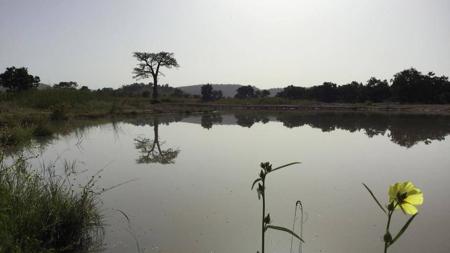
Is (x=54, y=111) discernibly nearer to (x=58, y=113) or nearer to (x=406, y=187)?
(x=58, y=113)

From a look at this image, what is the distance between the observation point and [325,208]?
12.2ft

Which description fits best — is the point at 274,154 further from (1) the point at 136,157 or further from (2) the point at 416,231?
(2) the point at 416,231

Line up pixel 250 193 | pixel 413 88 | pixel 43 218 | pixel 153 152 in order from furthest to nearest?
pixel 413 88
pixel 153 152
pixel 250 193
pixel 43 218

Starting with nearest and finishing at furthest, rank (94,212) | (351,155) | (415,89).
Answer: (94,212) → (351,155) → (415,89)

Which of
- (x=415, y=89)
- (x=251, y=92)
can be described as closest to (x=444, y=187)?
(x=415, y=89)

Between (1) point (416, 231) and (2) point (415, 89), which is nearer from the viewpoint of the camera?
(1) point (416, 231)

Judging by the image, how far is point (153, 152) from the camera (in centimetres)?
745

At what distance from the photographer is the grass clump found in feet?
7.34

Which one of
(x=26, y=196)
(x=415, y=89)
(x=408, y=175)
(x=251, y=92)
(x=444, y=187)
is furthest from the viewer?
(x=251, y=92)

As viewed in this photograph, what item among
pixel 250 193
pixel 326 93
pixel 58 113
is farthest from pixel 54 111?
pixel 326 93

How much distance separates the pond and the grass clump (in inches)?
8.5

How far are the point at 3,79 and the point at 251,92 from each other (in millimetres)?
34406

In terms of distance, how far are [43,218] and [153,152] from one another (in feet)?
16.3

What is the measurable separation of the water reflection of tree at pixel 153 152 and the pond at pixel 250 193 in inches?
1.4
